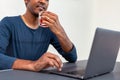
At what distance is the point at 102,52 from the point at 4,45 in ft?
1.72

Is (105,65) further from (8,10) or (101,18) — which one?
(101,18)

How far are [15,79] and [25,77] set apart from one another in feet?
0.15

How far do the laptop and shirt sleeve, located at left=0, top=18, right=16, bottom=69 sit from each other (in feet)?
0.56

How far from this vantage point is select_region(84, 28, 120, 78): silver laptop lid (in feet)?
2.84

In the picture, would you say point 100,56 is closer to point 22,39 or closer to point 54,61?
point 54,61

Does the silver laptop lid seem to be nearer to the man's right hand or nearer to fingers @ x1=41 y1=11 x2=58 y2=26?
the man's right hand

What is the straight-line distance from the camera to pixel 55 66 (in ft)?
3.25

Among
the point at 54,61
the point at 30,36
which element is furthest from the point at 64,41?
the point at 54,61

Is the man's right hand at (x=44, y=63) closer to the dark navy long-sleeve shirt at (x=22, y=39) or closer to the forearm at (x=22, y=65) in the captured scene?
the forearm at (x=22, y=65)

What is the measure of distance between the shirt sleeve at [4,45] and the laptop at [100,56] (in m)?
0.17

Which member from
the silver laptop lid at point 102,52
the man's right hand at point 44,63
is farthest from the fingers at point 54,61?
the silver laptop lid at point 102,52

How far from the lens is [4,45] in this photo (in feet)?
3.95

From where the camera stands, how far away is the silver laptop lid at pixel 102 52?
87cm

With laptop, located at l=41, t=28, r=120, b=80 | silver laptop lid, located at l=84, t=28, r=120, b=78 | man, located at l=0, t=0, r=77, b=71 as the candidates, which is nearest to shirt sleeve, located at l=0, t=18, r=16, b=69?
man, located at l=0, t=0, r=77, b=71
